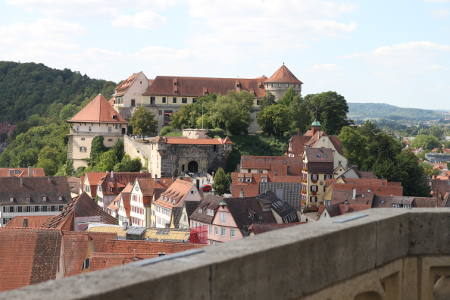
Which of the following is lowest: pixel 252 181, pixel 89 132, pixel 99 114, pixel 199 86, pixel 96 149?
pixel 252 181

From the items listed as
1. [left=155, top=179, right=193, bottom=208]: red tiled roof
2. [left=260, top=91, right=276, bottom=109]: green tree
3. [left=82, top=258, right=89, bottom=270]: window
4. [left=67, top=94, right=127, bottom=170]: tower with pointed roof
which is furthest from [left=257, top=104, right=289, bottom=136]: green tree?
[left=82, top=258, right=89, bottom=270]: window

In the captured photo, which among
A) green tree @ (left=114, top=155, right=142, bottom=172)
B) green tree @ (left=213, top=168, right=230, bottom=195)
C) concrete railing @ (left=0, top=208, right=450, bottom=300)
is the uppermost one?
concrete railing @ (left=0, top=208, right=450, bottom=300)

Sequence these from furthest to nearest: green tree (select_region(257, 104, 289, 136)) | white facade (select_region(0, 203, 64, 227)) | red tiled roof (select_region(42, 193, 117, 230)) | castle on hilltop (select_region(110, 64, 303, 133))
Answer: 1. castle on hilltop (select_region(110, 64, 303, 133))
2. green tree (select_region(257, 104, 289, 136))
3. white facade (select_region(0, 203, 64, 227))
4. red tiled roof (select_region(42, 193, 117, 230))

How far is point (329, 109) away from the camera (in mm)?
73375

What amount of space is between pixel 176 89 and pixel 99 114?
37.5 ft

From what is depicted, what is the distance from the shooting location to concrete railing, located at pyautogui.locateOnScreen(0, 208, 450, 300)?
336 cm

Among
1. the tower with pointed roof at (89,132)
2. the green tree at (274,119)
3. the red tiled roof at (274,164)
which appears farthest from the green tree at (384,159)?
the tower with pointed roof at (89,132)

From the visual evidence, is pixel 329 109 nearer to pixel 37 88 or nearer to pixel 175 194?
pixel 175 194

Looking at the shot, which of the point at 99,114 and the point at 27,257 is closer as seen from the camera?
the point at 27,257

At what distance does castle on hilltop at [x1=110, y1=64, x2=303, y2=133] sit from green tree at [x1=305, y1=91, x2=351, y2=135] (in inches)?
352

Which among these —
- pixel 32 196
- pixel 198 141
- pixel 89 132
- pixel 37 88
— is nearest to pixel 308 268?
pixel 32 196

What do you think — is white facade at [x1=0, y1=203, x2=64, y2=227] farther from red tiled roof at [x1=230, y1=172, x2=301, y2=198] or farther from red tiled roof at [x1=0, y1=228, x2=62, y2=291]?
red tiled roof at [x1=0, y1=228, x2=62, y2=291]

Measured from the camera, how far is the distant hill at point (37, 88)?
15400 centimetres

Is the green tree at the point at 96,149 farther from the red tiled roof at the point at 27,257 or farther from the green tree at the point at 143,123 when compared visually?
the red tiled roof at the point at 27,257
